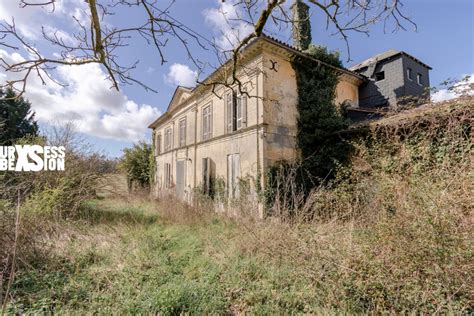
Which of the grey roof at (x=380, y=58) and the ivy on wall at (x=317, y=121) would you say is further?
the grey roof at (x=380, y=58)

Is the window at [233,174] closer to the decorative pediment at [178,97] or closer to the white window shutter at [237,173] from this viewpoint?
the white window shutter at [237,173]

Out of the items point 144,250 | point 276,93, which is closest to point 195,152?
point 276,93

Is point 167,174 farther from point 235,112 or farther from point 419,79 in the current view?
point 419,79

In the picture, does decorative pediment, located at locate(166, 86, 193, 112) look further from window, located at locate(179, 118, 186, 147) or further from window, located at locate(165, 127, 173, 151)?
window, located at locate(165, 127, 173, 151)

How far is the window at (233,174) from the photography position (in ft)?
30.1

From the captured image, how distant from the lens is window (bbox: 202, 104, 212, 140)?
11.5 meters

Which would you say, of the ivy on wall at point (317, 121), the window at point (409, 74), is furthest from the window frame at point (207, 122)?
the window at point (409, 74)

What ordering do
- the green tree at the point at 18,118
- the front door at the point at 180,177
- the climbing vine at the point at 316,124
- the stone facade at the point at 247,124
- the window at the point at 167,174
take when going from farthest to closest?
the green tree at the point at 18,118 < the window at the point at 167,174 < the front door at the point at 180,177 < the climbing vine at the point at 316,124 < the stone facade at the point at 247,124

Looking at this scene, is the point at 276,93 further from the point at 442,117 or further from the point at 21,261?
the point at 21,261

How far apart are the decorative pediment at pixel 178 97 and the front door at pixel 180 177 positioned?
12.5 ft

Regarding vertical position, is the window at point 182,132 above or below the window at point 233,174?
above

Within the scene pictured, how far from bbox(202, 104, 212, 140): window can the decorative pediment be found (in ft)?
8.29

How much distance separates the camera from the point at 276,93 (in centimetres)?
861

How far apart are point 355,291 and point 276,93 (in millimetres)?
6742
